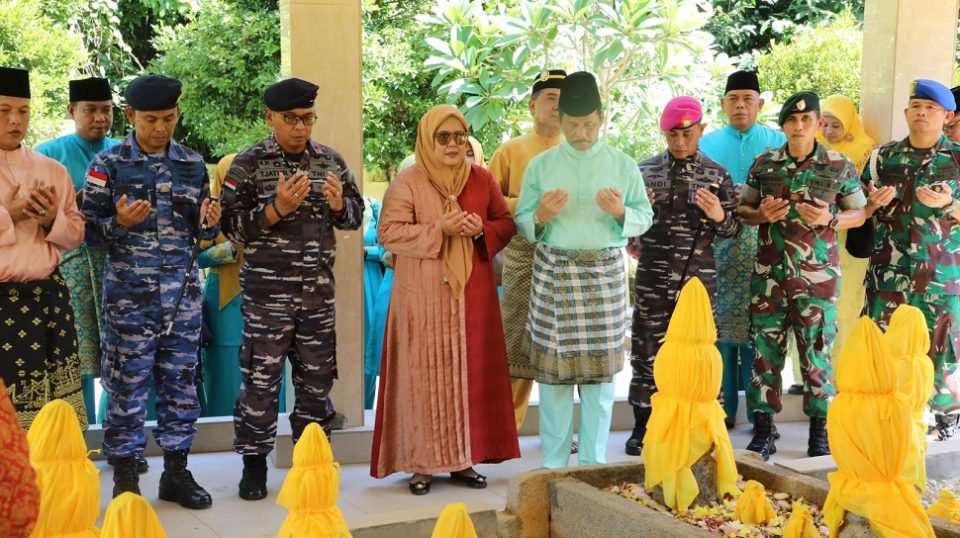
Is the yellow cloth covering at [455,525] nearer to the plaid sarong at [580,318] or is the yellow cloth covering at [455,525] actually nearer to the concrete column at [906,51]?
the plaid sarong at [580,318]

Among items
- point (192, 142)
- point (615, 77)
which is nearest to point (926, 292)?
point (615, 77)

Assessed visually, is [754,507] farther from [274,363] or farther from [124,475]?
[124,475]

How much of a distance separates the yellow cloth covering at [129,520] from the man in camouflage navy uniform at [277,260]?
10.2ft

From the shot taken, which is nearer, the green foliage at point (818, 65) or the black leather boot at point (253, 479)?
the black leather boot at point (253, 479)

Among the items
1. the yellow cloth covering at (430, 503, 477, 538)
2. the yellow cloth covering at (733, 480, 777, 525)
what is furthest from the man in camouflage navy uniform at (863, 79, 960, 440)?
the yellow cloth covering at (430, 503, 477, 538)

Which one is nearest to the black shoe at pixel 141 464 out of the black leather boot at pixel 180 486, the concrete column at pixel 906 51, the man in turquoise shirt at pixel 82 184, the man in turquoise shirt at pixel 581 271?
the black leather boot at pixel 180 486

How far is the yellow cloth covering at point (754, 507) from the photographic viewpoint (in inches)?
150

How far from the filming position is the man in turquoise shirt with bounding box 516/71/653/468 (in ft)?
17.1

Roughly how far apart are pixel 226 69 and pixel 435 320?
23.2 ft

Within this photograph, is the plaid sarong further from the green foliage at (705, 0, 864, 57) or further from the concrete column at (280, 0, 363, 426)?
the green foliage at (705, 0, 864, 57)

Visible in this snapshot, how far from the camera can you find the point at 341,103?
5.83 m

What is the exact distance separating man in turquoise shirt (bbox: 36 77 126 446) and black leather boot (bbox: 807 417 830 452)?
13.0ft

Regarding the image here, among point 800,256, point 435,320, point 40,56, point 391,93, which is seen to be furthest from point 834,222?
point 40,56

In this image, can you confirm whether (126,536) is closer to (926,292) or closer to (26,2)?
(926,292)
